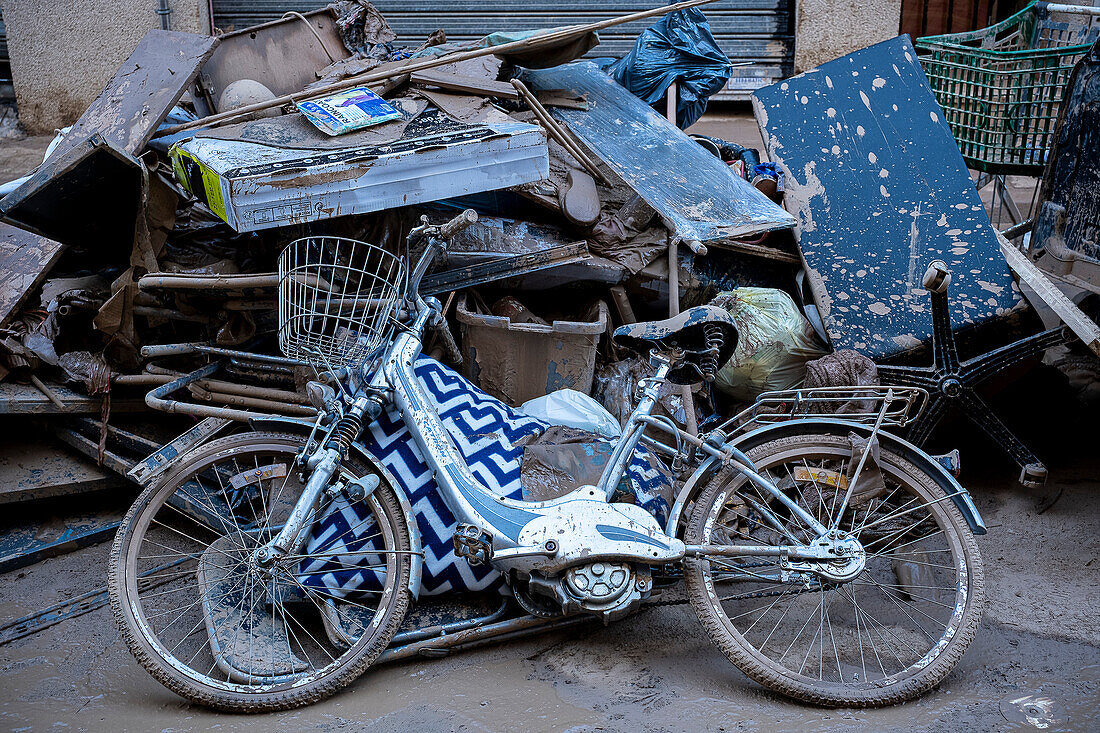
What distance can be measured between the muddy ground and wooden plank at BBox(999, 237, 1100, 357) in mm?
798

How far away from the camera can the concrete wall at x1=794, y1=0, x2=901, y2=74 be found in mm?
7262

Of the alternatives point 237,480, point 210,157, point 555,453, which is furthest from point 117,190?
point 555,453

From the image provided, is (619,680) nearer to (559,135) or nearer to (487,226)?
(487,226)

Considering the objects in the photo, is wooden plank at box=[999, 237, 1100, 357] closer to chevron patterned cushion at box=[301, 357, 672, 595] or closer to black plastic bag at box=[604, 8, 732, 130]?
chevron patterned cushion at box=[301, 357, 672, 595]

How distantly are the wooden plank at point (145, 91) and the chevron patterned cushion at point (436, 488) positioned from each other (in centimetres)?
184

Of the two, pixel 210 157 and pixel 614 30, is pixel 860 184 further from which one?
pixel 614 30

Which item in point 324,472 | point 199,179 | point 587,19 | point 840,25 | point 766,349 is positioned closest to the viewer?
point 324,472

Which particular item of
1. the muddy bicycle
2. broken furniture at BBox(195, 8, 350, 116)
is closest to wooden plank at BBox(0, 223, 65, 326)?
broken furniture at BBox(195, 8, 350, 116)

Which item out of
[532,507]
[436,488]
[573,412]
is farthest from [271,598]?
[573,412]

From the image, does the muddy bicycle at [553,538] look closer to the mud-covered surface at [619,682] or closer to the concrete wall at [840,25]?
the mud-covered surface at [619,682]

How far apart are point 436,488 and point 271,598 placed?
64 cm

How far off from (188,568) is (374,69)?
8.31 ft

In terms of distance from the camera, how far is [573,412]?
3.29 m

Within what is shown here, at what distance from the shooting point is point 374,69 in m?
4.25
